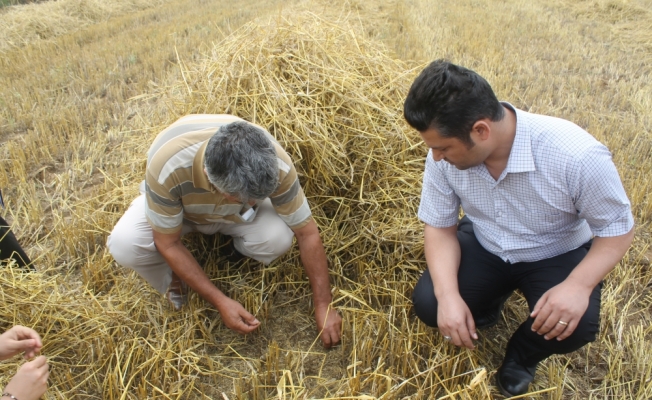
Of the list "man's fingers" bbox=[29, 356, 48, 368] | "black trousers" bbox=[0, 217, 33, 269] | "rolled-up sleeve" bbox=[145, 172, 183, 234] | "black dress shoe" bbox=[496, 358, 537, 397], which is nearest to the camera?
"man's fingers" bbox=[29, 356, 48, 368]

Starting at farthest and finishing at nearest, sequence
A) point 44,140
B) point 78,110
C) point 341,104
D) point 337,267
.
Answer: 1. point 78,110
2. point 44,140
3. point 341,104
4. point 337,267

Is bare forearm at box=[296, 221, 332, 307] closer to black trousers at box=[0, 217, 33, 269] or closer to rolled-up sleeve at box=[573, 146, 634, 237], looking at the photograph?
rolled-up sleeve at box=[573, 146, 634, 237]

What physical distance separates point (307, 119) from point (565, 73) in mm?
4170

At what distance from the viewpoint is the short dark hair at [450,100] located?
1.76m

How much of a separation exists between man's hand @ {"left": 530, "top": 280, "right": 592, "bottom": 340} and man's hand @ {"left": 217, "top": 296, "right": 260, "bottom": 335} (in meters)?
1.25

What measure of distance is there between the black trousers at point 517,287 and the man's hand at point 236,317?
0.78m

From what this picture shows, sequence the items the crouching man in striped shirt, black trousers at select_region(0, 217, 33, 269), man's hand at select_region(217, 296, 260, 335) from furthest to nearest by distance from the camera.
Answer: black trousers at select_region(0, 217, 33, 269)
man's hand at select_region(217, 296, 260, 335)
the crouching man in striped shirt

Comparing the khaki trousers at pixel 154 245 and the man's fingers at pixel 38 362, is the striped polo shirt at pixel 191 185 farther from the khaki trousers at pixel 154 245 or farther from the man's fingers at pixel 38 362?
the man's fingers at pixel 38 362

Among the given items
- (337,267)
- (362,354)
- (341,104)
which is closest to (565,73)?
(341,104)

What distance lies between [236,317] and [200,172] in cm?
70

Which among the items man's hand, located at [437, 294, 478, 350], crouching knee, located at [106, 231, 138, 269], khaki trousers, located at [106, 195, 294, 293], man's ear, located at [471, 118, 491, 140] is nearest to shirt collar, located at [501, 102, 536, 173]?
man's ear, located at [471, 118, 491, 140]

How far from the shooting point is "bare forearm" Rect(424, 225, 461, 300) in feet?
7.02

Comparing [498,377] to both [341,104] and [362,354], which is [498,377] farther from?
[341,104]

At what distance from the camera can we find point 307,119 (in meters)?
3.03
